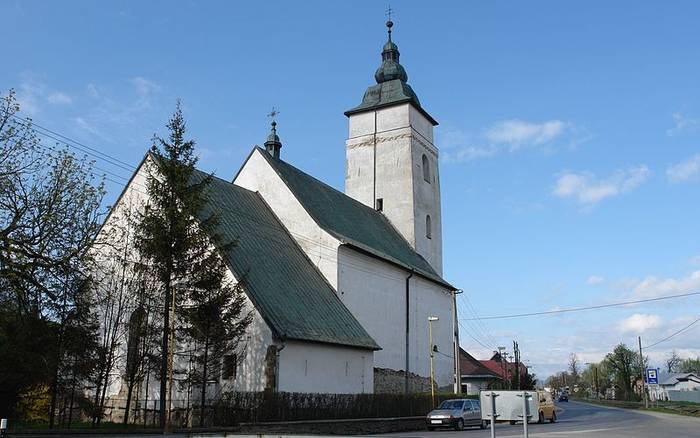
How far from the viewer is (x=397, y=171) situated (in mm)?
37688

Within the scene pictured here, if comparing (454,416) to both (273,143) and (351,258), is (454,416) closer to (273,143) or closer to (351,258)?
(351,258)

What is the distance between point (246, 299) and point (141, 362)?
370cm

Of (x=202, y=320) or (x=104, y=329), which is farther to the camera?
(x=104, y=329)

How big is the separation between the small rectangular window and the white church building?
0.05 meters

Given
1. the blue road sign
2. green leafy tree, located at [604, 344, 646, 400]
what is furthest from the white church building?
green leafy tree, located at [604, 344, 646, 400]

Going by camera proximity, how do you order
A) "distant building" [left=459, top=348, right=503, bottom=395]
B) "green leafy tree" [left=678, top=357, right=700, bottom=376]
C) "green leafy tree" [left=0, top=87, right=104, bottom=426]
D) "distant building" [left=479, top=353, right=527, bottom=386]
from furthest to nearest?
"green leafy tree" [left=678, top=357, right=700, bottom=376] → "distant building" [left=479, top=353, right=527, bottom=386] → "distant building" [left=459, top=348, right=503, bottom=395] → "green leafy tree" [left=0, top=87, right=104, bottom=426]

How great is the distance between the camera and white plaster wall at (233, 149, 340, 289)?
2675 centimetres

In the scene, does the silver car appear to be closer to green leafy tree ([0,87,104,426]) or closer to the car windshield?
the car windshield

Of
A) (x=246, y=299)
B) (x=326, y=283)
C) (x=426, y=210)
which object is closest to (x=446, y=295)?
(x=426, y=210)

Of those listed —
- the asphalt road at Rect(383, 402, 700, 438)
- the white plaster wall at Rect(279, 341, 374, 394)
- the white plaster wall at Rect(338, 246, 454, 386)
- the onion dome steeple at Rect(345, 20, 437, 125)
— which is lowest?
the asphalt road at Rect(383, 402, 700, 438)

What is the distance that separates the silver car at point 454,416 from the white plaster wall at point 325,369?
2.74m

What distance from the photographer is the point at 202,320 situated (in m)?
18.4

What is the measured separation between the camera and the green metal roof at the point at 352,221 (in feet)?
93.4

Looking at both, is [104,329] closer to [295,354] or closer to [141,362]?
[141,362]
